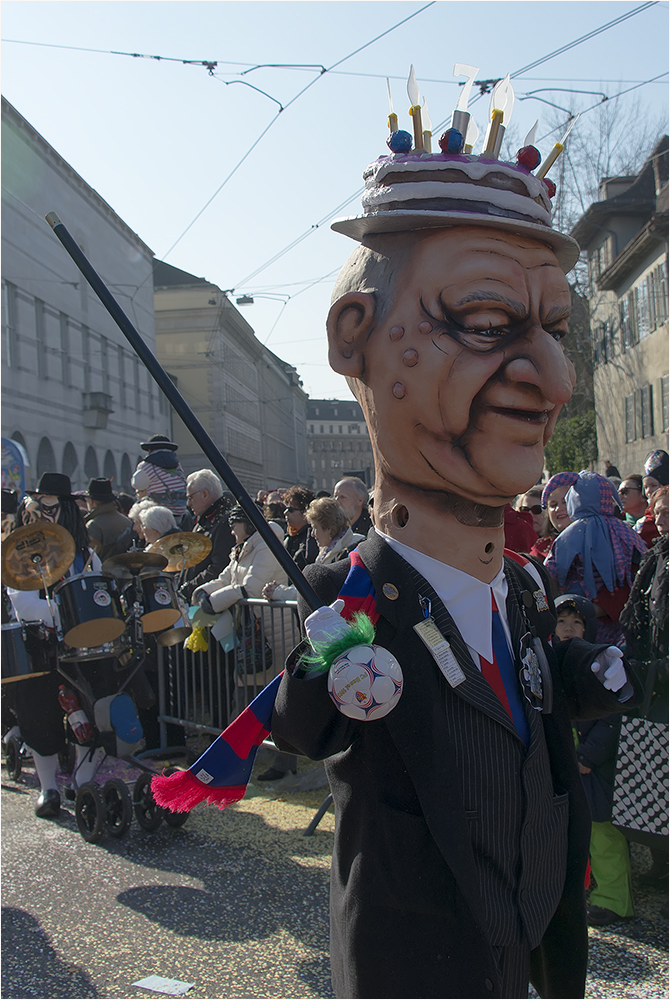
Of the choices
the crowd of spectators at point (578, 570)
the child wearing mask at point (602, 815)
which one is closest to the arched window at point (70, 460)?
the crowd of spectators at point (578, 570)

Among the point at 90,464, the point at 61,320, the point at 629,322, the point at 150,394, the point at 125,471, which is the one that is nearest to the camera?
the point at 629,322

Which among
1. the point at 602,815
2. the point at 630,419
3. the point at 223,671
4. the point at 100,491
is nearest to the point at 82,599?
the point at 223,671

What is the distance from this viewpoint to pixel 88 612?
4367mm

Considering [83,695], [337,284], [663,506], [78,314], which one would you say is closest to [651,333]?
[78,314]

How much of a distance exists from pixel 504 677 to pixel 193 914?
2456mm

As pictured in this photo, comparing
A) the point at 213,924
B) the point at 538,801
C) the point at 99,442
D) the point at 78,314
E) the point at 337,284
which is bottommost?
the point at 213,924

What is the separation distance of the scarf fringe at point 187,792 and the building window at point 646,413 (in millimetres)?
20406

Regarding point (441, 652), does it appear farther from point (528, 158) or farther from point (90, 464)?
point (90, 464)

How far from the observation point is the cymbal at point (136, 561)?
474 centimetres

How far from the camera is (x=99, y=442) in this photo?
2712cm

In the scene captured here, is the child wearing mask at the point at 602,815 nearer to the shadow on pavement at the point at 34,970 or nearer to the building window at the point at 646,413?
the shadow on pavement at the point at 34,970

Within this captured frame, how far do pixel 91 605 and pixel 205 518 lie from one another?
1817mm

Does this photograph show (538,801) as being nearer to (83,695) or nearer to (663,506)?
(663,506)

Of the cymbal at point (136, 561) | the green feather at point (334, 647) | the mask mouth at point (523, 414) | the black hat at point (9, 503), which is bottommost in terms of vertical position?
the green feather at point (334, 647)
